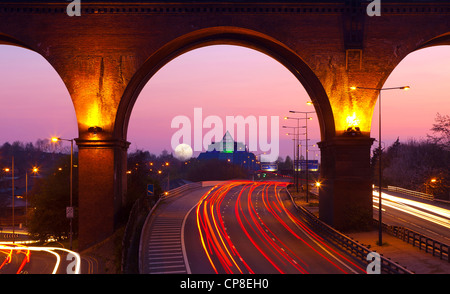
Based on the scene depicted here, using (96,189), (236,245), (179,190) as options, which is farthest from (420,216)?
(179,190)

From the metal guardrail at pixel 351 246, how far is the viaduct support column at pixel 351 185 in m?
1.58

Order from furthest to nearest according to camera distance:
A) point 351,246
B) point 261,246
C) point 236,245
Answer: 1. point 236,245
2. point 261,246
3. point 351,246

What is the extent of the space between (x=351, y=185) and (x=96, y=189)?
17744 millimetres

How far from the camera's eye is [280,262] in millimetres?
20656

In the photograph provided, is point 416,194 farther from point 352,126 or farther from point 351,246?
point 351,246

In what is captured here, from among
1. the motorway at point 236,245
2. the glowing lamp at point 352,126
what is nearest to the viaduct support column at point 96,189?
the motorway at point 236,245

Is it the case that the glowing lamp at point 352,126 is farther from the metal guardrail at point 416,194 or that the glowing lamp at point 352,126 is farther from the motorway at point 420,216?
the metal guardrail at point 416,194

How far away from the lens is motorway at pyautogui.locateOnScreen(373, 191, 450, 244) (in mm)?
30234

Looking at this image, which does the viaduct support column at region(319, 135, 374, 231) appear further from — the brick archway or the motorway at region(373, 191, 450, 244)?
the motorway at region(373, 191, 450, 244)

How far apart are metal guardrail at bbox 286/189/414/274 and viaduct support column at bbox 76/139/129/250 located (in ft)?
47.7

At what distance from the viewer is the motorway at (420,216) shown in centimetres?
3023

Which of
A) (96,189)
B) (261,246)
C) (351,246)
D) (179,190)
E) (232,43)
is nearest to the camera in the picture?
(351,246)

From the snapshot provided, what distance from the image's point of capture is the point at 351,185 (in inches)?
1086

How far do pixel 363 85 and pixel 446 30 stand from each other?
6667 mm
